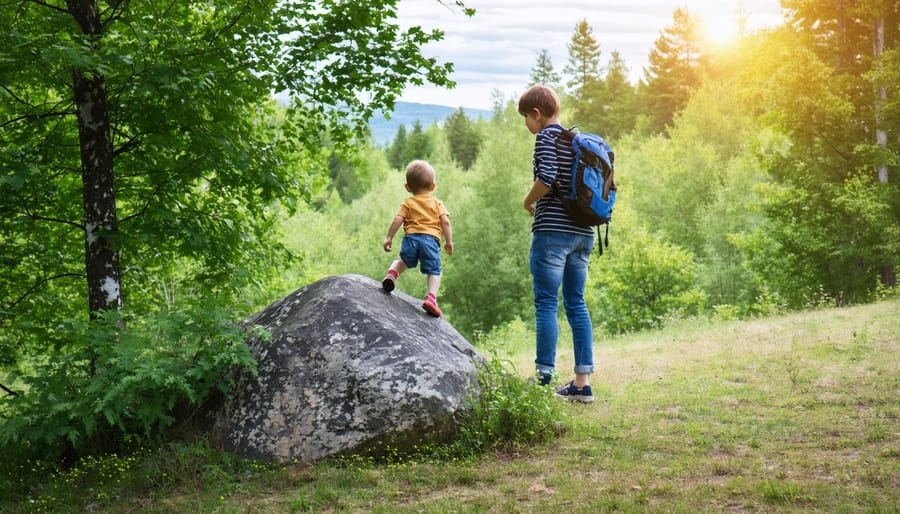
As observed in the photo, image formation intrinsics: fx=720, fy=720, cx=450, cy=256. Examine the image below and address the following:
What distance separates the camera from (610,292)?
25.4 metres

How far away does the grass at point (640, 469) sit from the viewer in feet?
13.4

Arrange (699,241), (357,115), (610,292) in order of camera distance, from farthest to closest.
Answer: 1. (699,241)
2. (610,292)
3. (357,115)

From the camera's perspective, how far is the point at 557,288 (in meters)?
6.26

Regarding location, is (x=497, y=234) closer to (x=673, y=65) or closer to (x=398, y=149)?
(x=673, y=65)

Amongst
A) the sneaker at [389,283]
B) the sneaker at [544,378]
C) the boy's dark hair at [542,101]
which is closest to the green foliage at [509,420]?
the sneaker at [544,378]

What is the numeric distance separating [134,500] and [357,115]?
3.84 m

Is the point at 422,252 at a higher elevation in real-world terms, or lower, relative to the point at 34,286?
higher

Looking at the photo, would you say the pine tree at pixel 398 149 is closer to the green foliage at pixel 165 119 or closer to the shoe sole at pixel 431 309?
the green foliage at pixel 165 119

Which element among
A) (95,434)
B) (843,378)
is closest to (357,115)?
(95,434)

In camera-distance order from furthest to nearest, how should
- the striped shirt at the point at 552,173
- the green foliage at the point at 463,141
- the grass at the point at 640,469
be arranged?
Answer: the green foliage at the point at 463,141, the striped shirt at the point at 552,173, the grass at the point at 640,469

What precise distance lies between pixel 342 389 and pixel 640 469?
7.12 ft

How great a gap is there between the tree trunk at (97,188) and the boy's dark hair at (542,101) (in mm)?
3506

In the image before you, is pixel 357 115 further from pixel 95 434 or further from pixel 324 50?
pixel 95 434

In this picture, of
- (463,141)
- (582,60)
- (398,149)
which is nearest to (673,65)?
(582,60)
